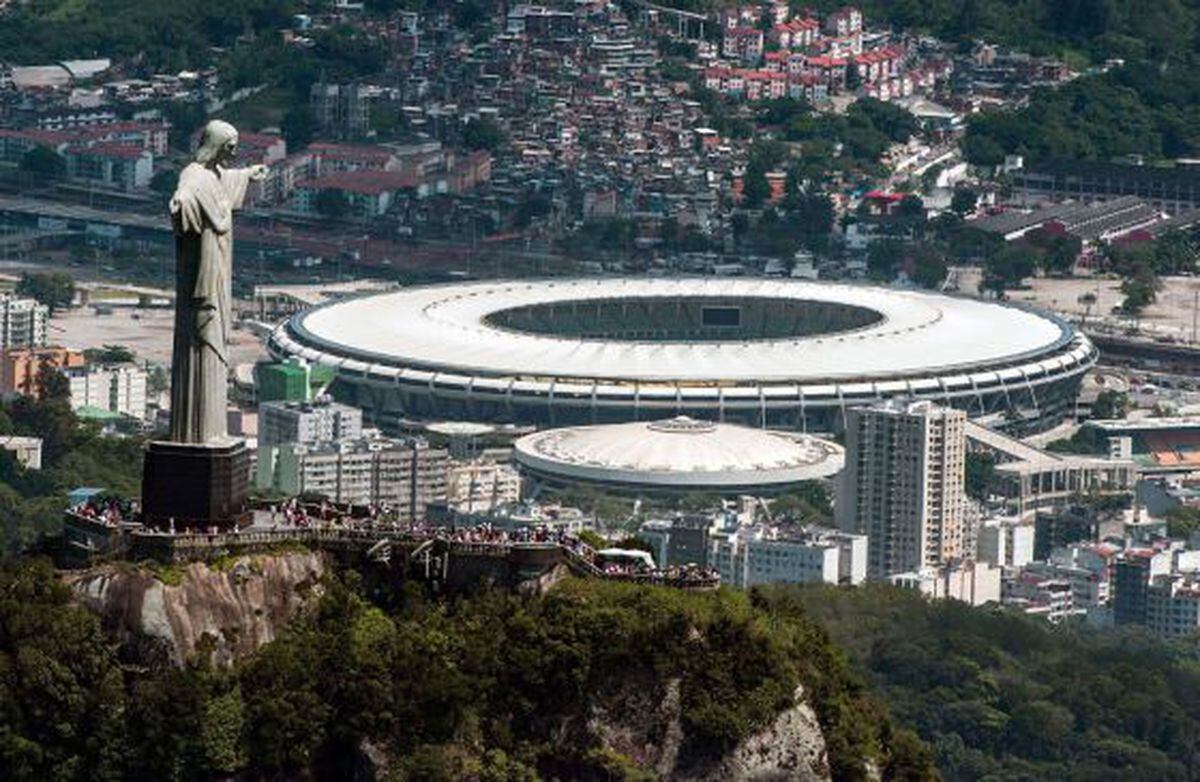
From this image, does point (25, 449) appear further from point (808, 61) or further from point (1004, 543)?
point (808, 61)

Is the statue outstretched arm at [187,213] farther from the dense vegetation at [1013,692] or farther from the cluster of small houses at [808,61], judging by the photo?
the cluster of small houses at [808,61]

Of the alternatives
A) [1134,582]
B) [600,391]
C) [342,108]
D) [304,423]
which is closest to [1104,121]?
[342,108]

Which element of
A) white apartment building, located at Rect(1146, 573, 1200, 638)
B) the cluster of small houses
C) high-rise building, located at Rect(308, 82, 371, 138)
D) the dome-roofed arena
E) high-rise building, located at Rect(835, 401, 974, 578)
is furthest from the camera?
the cluster of small houses

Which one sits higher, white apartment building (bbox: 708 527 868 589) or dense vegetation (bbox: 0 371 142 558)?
dense vegetation (bbox: 0 371 142 558)

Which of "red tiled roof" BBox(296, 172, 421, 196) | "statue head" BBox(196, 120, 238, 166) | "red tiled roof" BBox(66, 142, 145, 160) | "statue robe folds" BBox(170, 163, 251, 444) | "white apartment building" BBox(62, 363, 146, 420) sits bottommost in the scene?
"white apartment building" BBox(62, 363, 146, 420)

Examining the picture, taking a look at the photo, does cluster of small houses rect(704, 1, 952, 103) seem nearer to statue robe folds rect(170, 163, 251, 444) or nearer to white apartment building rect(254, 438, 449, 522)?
white apartment building rect(254, 438, 449, 522)

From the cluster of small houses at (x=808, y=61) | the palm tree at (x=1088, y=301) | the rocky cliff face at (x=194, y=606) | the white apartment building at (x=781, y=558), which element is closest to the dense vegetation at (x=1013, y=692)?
the white apartment building at (x=781, y=558)

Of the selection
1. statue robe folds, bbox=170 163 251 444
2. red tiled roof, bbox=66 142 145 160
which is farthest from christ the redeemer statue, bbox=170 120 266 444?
red tiled roof, bbox=66 142 145 160
